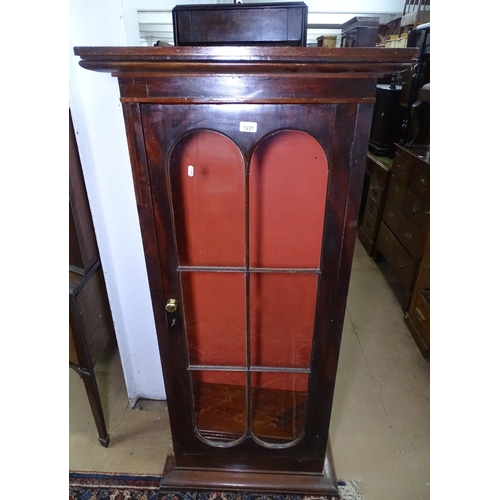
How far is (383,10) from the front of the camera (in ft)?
12.2

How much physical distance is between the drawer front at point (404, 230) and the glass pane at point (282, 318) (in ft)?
4.14

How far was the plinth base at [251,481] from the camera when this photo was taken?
4.13 ft

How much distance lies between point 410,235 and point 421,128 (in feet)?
2.35

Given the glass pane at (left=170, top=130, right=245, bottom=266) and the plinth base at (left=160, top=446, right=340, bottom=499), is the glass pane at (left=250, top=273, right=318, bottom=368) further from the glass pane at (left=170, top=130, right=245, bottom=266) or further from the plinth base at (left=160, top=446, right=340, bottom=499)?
the plinth base at (left=160, top=446, right=340, bottom=499)

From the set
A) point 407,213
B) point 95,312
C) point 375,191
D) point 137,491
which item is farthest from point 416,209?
point 137,491

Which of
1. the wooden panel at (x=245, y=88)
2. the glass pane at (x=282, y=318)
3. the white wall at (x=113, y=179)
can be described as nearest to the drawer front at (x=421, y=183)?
the glass pane at (x=282, y=318)

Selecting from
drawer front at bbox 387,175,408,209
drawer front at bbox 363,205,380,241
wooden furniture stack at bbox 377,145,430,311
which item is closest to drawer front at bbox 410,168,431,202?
wooden furniture stack at bbox 377,145,430,311

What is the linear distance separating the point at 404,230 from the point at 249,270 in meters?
1.64

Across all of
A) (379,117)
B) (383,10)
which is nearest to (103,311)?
(379,117)

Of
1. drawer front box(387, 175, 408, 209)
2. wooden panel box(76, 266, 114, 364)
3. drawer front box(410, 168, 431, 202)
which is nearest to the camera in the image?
wooden panel box(76, 266, 114, 364)

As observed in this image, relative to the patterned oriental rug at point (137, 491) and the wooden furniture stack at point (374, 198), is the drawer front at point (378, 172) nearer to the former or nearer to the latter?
the wooden furniture stack at point (374, 198)

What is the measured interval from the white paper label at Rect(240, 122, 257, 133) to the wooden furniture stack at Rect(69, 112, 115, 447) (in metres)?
0.61

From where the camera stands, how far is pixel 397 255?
7.67 feet

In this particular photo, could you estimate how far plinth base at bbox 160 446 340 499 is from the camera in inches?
A: 49.6
